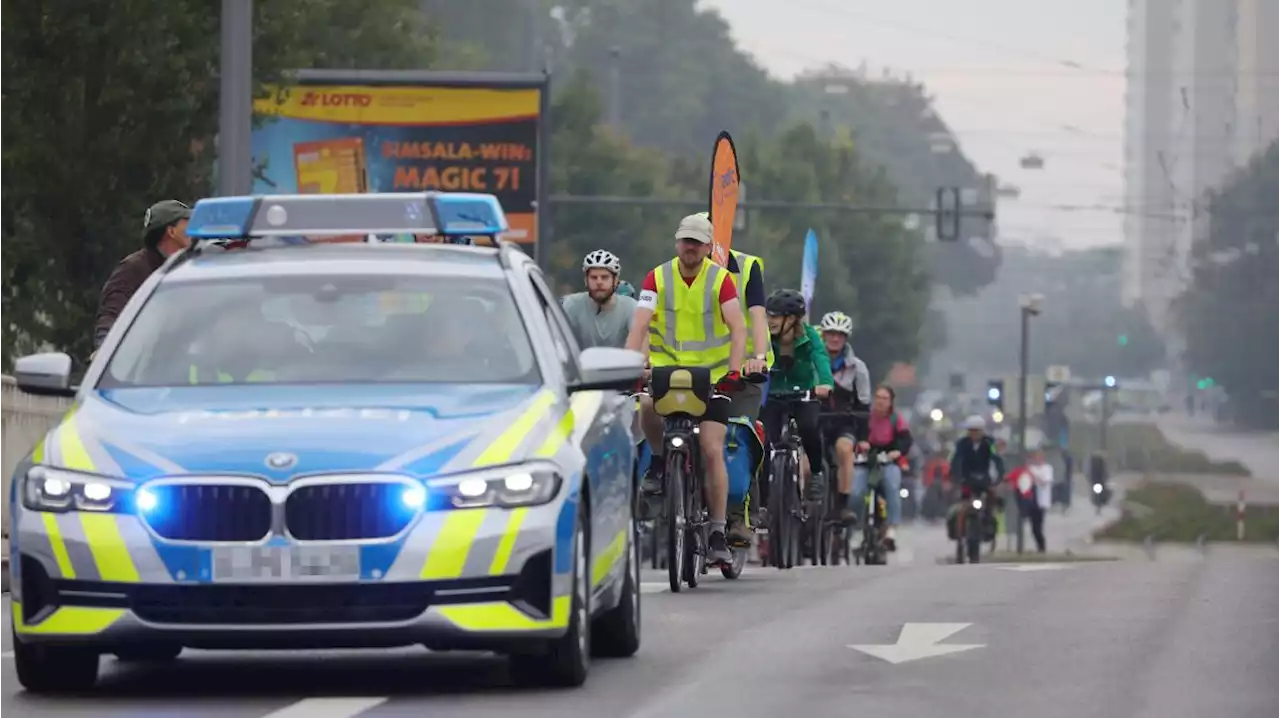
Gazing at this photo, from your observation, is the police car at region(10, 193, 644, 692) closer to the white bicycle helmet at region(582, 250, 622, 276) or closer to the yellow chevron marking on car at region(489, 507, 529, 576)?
the yellow chevron marking on car at region(489, 507, 529, 576)

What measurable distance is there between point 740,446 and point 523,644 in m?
7.72

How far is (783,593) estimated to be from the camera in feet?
55.0

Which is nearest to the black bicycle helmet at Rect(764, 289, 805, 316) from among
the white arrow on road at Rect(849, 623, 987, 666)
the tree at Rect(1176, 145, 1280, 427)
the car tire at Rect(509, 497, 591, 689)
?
the white arrow on road at Rect(849, 623, 987, 666)

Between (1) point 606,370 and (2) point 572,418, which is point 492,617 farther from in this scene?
(1) point 606,370

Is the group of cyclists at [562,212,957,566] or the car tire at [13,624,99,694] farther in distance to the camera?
the group of cyclists at [562,212,957,566]

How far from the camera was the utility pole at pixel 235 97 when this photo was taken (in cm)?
2262

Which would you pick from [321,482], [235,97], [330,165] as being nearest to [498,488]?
[321,482]

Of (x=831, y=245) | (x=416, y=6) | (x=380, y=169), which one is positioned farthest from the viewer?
(x=831, y=245)

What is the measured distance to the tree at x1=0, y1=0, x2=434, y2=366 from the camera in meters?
24.8

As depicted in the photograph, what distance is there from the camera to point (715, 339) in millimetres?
16469

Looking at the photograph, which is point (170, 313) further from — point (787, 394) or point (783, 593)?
point (787, 394)

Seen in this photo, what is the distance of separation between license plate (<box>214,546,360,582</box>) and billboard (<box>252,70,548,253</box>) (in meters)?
37.6

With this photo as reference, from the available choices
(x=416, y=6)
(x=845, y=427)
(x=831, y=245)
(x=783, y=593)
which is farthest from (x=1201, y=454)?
(x=783, y=593)

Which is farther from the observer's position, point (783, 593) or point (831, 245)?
point (831, 245)
